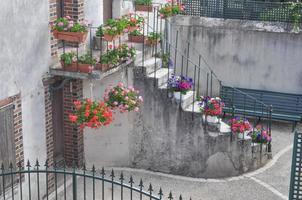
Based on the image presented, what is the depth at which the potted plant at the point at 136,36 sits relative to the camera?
1186cm

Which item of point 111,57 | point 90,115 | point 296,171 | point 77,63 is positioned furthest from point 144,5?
point 296,171

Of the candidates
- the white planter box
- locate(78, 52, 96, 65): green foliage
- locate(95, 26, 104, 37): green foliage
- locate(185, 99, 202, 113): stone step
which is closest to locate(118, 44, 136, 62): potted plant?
locate(95, 26, 104, 37): green foliage

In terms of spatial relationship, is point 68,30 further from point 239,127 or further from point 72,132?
point 239,127

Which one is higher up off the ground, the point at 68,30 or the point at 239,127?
the point at 68,30

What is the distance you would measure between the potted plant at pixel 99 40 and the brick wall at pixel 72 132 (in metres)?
0.88

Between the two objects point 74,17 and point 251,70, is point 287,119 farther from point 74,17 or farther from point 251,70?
point 74,17

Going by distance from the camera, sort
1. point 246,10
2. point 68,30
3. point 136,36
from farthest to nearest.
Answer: point 246,10, point 136,36, point 68,30

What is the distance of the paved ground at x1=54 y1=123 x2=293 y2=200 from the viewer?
10594mm

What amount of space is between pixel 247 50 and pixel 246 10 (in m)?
1.08

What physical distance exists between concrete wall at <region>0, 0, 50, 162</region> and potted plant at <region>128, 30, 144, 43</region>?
2496mm

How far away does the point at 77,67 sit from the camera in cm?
985

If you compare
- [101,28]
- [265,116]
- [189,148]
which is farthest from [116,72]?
[265,116]

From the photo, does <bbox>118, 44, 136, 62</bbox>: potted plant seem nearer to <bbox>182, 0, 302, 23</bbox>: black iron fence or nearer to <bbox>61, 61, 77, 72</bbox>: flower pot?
<bbox>61, 61, 77, 72</bbox>: flower pot

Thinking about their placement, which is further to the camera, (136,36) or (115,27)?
(136,36)
